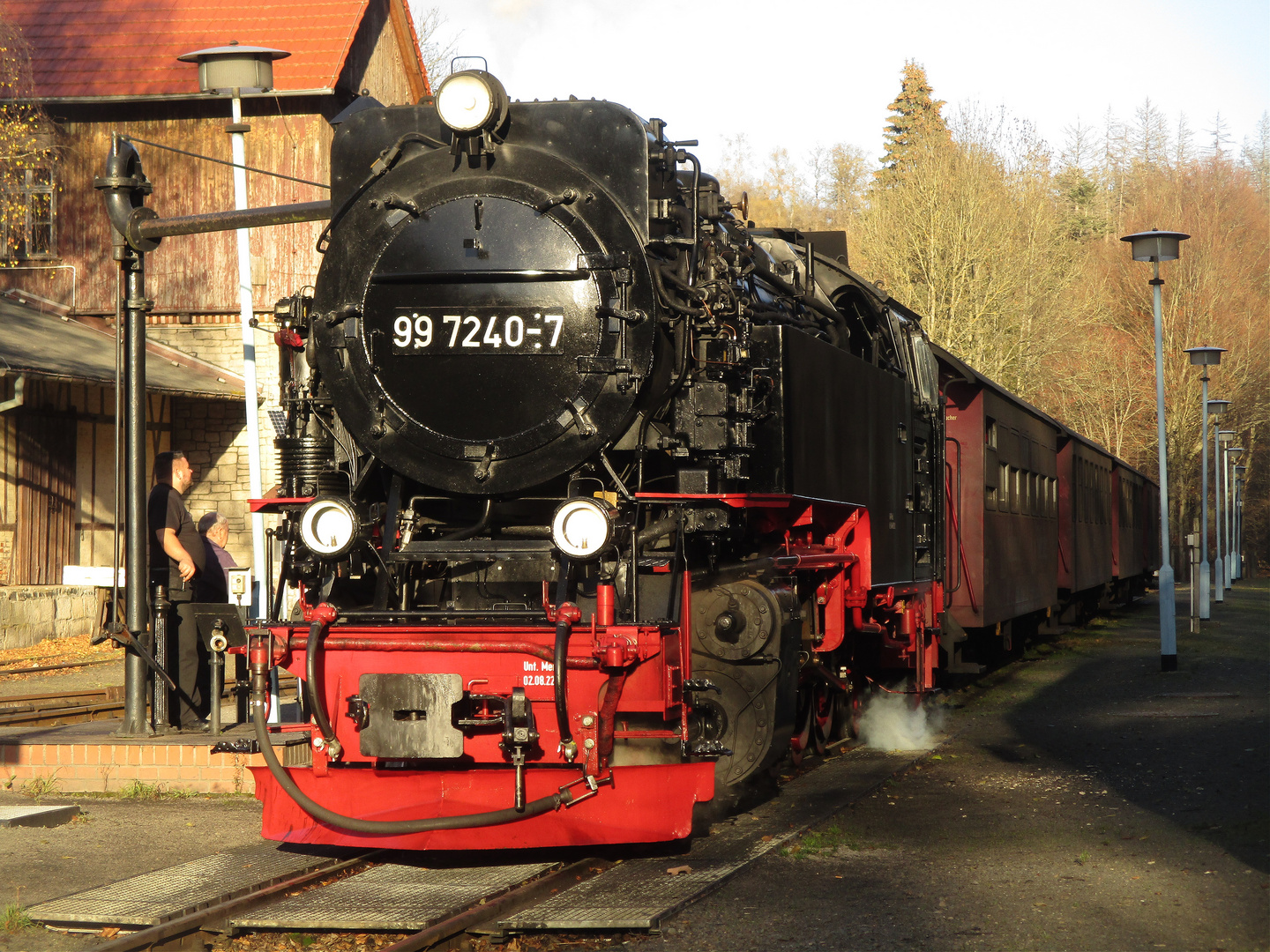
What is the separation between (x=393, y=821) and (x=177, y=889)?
0.90m

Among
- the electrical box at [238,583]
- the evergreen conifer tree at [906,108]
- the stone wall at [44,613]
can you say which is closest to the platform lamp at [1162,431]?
the electrical box at [238,583]

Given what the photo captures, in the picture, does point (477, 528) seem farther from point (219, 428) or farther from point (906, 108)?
point (906, 108)

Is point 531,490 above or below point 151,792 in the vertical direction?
above

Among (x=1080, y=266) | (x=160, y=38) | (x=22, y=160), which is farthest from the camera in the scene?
(x=1080, y=266)

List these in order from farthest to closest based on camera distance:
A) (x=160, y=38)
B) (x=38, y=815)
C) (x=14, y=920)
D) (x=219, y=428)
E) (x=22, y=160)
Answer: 1. (x=160, y=38)
2. (x=219, y=428)
3. (x=22, y=160)
4. (x=38, y=815)
5. (x=14, y=920)

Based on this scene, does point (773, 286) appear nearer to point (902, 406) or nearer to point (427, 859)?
point (902, 406)

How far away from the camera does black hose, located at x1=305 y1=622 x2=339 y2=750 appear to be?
501 centimetres

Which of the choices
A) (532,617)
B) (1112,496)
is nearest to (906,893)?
(532,617)

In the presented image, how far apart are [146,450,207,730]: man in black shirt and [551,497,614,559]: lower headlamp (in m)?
3.83

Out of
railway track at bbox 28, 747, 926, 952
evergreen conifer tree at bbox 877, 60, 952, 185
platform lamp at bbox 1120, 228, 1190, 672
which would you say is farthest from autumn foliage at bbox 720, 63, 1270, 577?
railway track at bbox 28, 747, 926, 952

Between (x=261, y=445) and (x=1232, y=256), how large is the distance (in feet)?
124

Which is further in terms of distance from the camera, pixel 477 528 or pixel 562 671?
pixel 477 528

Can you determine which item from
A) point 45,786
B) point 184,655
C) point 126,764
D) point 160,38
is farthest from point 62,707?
point 160,38

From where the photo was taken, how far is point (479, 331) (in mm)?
5633
